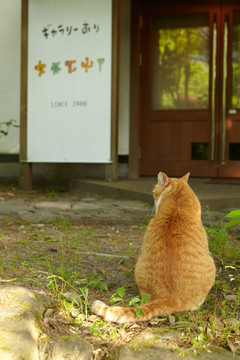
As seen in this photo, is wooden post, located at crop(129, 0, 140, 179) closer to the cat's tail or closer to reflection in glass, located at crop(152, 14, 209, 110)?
reflection in glass, located at crop(152, 14, 209, 110)

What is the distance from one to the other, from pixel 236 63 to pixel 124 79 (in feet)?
5.40

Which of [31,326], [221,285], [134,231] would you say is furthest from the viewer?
[134,231]

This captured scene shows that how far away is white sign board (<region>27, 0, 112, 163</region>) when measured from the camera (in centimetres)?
631

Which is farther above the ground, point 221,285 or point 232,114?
point 232,114

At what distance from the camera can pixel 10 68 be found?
7281mm

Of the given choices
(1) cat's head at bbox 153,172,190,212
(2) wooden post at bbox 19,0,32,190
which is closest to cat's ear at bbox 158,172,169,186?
(1) cat's head at bbox 153,172,190,212

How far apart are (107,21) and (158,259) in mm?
4761

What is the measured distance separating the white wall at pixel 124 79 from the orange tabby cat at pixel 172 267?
4698 mm

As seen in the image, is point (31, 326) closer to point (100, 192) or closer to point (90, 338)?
point (90, 338)

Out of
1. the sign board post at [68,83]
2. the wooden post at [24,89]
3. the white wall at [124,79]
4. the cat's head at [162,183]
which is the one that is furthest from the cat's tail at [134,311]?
the white wall at [124,79]

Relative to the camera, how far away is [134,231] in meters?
4.02

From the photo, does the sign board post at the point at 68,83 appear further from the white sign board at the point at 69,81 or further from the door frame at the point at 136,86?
the door frame at the point at 136,86

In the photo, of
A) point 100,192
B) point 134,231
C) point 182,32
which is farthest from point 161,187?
point 182,32

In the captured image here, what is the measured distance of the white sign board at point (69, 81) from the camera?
6310 mm
